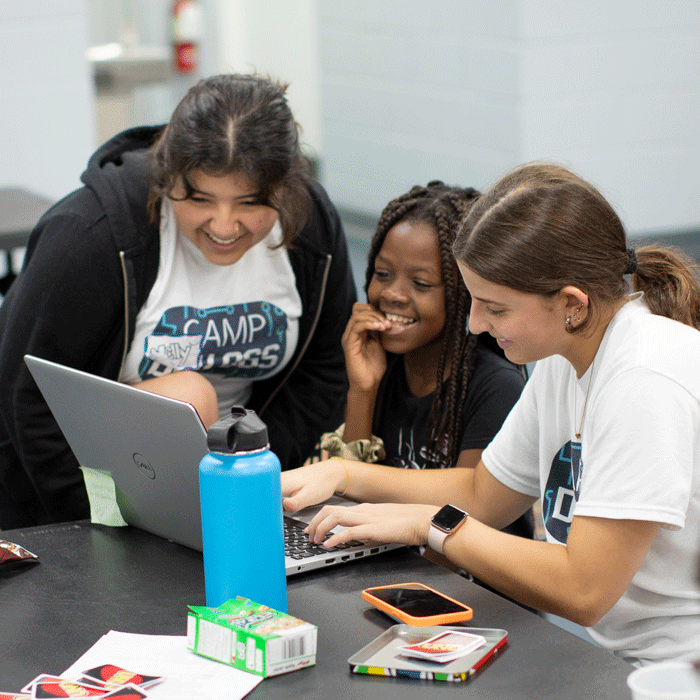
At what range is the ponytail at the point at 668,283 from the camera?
4.00 ft

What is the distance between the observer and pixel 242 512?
38.0 inches

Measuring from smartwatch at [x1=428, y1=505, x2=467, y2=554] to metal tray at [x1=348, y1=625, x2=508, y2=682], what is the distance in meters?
0.19

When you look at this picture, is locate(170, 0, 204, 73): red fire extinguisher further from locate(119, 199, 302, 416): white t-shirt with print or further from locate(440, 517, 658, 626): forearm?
locate(440, 517, 658, 626): forearm

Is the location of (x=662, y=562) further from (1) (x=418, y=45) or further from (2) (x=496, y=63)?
(1) (x=418, y=45)

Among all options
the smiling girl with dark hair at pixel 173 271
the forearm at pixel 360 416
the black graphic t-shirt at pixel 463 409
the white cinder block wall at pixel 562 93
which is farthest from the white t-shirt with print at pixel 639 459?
the white cinder block wall at pixel 562 93

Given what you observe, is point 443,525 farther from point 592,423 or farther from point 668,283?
point 668,283

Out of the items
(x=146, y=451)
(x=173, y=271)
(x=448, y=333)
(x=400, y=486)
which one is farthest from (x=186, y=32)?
(x=146, y=451)

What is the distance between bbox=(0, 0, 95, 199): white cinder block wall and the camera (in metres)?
3.75

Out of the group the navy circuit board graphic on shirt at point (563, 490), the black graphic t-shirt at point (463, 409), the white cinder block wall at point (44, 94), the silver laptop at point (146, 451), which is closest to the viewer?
the silver laptop at point (146, 451)

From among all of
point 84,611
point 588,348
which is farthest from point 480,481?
point 84,611

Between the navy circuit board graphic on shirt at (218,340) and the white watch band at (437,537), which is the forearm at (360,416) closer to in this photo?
the navy circuit board graphic on shirt at (218,340)

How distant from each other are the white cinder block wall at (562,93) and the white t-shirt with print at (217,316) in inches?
99.3

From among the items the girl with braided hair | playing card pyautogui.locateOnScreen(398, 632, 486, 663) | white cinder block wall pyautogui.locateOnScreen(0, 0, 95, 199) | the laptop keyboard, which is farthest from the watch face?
white cinder block wall pyautogui.locateOnScreen(0, 0, 95, 199)

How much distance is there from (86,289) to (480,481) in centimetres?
79
